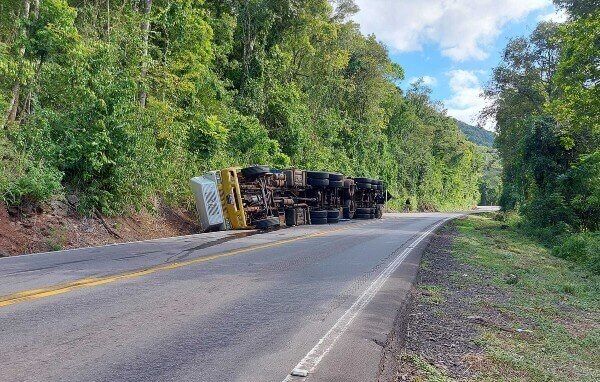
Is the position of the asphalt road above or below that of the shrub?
above

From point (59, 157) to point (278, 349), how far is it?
1113cm

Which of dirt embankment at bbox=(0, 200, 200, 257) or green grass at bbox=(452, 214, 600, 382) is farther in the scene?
dirt embankment at bbox=(0, 200, 200, 257)

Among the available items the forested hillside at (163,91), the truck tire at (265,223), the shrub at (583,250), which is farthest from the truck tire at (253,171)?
the shrub at (583,250)

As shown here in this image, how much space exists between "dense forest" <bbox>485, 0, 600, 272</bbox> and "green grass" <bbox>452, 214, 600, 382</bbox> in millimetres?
3448

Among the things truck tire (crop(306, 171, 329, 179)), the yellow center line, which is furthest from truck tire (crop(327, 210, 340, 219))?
the yellow center line

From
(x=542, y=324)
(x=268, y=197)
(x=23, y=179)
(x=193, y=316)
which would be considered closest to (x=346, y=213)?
(x=268, y=197)

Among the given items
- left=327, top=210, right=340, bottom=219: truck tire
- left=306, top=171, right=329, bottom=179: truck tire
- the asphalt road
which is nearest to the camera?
the asphalt road

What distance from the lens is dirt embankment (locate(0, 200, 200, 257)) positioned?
10969 millimetres

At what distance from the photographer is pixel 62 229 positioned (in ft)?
40.2

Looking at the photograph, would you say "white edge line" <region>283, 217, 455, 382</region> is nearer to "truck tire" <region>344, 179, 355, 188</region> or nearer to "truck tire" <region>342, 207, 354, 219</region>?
"truck tire" <region>344, 179, 355, 188</region>

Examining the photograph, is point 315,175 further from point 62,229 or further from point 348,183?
point 62,229

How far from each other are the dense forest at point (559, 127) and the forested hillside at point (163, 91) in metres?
12.8

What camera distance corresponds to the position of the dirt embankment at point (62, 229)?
10969mm

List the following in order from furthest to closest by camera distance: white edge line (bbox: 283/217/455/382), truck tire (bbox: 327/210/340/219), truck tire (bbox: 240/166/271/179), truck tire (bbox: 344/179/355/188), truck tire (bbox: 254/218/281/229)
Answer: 1. truck tire (bbox: 344/179/355/188)
2. truck tire (bbox: 327/210/340/219)
3. truck tire (bbox: 240/166/271/179)
4. truck tire (bbox: 254/218/281/229)
5. white edge line (bbox: 283/217/455/382)
